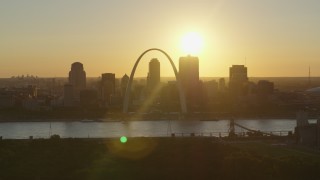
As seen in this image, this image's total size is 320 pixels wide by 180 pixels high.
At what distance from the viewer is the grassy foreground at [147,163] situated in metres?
6.37

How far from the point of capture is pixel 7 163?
22.7ft

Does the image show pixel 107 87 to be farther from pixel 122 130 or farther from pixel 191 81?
pixel 122 130

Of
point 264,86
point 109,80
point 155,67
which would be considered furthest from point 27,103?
point 264,86

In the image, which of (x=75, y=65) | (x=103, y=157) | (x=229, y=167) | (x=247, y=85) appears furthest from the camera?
(x=75, y=65)

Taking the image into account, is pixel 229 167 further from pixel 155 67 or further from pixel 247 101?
pixel 155 67

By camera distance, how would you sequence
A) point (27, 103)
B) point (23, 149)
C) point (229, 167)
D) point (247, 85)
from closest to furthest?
point (229, 167) < point (23, 149) < point (27, 103) < point (247, 85)

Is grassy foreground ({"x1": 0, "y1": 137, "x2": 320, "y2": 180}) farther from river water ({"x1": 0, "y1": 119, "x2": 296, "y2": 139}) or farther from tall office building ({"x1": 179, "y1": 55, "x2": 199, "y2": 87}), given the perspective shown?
tall office building ({"x1": 179, "y1": 55, "x2": 199, "y2": 87})

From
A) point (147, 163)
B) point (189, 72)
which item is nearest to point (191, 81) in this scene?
point (189, 72)

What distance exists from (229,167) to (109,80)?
132 ft

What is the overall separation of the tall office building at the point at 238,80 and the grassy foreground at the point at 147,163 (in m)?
36.9

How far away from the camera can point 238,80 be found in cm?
4753

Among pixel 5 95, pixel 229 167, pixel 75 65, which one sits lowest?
pixel 229 167

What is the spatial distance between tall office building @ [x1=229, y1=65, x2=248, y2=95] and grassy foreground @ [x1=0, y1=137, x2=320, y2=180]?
36853 millimetres

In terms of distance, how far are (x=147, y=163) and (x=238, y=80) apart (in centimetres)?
4104
